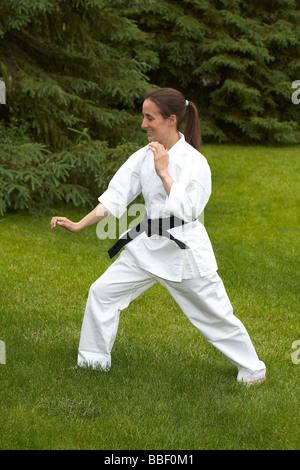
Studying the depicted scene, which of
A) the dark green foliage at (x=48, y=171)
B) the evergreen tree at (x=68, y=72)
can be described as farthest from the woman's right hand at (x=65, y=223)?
the evergreen tree at (x=68, y=72)

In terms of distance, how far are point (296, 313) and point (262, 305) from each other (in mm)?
335

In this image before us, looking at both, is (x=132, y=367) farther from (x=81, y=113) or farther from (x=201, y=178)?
(x=81, y=113)

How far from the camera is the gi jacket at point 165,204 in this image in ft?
13.0

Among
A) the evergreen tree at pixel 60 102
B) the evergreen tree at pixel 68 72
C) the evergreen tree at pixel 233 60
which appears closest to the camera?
the evergreen tree at pixel 60 102

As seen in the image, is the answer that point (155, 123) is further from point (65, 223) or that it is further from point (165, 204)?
point (65, 223)

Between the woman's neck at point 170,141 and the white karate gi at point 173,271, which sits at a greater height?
the woman's neck at point 170,141

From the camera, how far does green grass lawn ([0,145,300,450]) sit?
3746mm

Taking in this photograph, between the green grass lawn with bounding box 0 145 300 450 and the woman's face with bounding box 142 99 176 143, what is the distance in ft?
5.11

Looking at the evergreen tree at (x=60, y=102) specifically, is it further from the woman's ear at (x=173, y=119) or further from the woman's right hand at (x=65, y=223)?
the woman's ear at (x=173, y=119)

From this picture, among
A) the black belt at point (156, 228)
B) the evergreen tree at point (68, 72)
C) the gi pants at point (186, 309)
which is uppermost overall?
the black belt at point (156, 228)

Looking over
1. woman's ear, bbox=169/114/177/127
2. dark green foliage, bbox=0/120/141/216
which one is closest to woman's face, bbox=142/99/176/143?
woman's ear, bbox=169/114/177/127

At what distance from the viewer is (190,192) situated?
3900 mm

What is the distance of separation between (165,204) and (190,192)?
0.16m

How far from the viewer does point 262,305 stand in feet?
20.4
